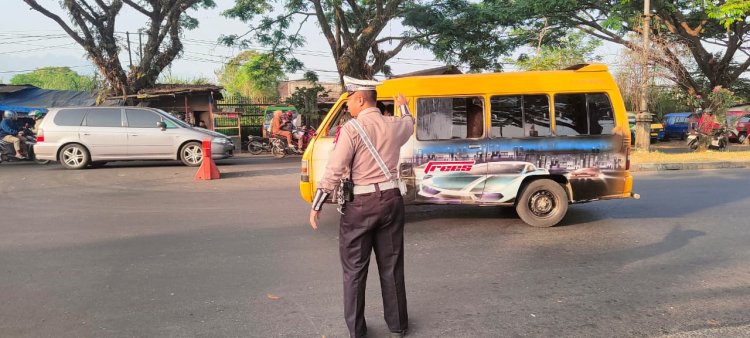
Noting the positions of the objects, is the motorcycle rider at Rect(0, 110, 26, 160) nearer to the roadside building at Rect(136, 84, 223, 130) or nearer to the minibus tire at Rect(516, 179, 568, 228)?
the roadside building at Rect(136, 84, 223, 130)

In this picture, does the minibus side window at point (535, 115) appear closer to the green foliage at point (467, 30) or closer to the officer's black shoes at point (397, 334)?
the officer's black shoes at point (397, 334)

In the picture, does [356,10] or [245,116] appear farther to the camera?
[245,116]

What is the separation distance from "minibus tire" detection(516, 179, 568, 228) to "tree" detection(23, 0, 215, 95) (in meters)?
19.8

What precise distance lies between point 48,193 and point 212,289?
23.0 feet

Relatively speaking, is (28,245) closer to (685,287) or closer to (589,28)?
(685,287)

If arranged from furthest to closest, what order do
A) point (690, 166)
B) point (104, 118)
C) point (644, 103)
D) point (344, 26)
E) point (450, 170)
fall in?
point (344, 26), point (644, 103), point (690, 166), point (104, 118), point (450, 170)

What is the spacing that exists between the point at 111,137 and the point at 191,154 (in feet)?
6.44

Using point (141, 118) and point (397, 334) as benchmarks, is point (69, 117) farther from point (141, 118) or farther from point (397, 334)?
point (397, 334)

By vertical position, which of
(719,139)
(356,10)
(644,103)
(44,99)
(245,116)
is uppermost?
(356,10)

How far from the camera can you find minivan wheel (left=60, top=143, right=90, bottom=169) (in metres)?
13.0

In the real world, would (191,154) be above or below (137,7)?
below

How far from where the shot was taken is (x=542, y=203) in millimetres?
6656

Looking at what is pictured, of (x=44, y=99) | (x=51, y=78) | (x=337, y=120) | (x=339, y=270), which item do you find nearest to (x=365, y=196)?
(x=339, y=270)

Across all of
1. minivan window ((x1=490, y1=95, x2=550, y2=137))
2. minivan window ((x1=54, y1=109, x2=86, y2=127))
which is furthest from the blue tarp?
minivan window ((x1=490, y1=95, x2=550, y2=137))
